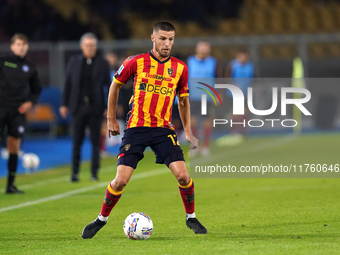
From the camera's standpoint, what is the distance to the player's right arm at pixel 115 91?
538cm

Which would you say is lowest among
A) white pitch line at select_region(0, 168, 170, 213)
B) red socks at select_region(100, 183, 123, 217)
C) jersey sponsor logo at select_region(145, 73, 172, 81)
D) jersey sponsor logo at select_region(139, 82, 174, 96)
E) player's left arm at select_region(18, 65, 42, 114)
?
white pitch line at select_region(0, 168, 170, 213)

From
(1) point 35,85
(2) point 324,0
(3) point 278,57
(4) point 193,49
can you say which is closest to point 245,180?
(1) point 35,85

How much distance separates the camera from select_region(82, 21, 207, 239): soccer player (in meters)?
5.36

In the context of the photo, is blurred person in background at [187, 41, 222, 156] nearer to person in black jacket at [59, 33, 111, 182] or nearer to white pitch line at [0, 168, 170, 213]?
white pitch line at [0, 168, 170, 213]

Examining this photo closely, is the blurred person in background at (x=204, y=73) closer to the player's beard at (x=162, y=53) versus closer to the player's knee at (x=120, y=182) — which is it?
the player's beard at (x=162, y=53)

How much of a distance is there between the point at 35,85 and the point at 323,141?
391 inches

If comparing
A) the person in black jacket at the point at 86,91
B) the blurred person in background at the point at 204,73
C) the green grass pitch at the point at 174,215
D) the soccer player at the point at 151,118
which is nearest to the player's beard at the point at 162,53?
the soccer player at the point at 151,118

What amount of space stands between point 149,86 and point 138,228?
1.26 metres

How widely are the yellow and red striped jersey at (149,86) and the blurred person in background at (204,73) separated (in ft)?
22.4

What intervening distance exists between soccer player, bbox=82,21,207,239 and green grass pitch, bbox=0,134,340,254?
14.2 inches

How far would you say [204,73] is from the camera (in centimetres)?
1283

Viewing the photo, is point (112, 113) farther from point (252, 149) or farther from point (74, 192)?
point (252, 149)

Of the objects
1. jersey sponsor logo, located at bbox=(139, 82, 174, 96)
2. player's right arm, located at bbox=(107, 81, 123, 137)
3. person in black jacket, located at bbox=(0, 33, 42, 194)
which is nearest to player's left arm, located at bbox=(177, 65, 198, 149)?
jersey sponsor logo, located at bbox=(139, 82, 174, 96)

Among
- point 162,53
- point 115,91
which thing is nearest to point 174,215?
point 115,91
